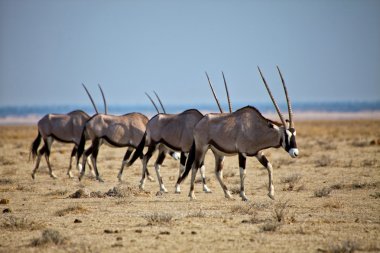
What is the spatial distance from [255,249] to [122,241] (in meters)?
2.02

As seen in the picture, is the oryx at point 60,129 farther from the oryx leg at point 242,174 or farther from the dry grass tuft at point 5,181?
the oryx leg at point 242,174

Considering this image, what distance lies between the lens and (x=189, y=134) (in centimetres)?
1784

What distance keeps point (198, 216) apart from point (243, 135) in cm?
319

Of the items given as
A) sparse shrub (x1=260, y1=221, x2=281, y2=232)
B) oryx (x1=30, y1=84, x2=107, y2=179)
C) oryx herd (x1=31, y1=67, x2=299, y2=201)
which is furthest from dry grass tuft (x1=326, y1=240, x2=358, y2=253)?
oryx (x1=30, y1=84, x2=107, y2=179)

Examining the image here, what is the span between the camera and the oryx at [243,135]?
15.4 meters

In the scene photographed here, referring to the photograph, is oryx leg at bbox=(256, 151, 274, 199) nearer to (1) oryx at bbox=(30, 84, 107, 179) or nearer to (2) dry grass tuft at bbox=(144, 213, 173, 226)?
(2) dry grass tuft at bbox=(144, 213, 173, 226)

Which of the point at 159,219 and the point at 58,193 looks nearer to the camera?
the point at 159,219

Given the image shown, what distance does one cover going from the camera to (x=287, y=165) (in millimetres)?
25516

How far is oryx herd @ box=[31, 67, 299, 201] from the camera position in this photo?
1556cm

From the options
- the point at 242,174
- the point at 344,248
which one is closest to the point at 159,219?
the point at 242,174

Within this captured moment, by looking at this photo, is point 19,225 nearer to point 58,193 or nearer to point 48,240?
point 48,240

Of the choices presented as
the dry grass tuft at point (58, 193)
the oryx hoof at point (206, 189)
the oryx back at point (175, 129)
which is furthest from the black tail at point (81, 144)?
the oryx hoof at point (206, 189)

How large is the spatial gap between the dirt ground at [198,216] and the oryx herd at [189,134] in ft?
2.74

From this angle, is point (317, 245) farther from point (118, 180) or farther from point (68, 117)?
point (68, 117)
